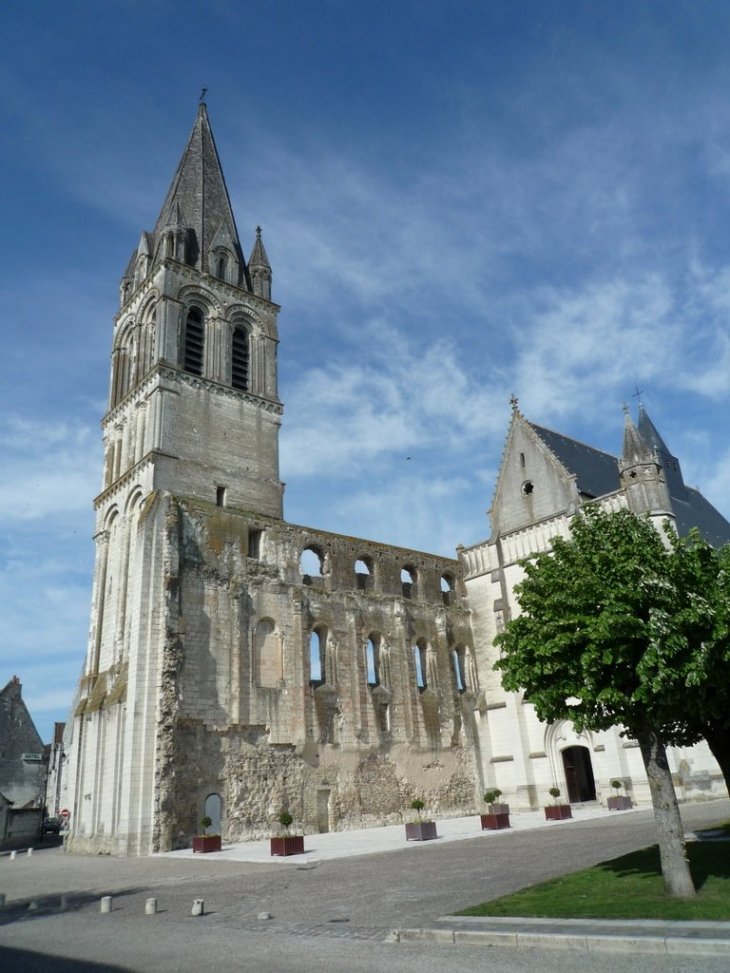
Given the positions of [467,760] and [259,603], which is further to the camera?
[467,760]

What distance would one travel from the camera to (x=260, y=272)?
112 ft

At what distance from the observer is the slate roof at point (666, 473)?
2970cm

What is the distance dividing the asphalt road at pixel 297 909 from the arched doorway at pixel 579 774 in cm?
1029

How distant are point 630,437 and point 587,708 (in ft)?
68.1

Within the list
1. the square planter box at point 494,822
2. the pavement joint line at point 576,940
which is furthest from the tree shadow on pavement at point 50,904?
the square planter box at point 494,822

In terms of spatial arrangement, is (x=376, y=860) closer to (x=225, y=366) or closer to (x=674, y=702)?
(x=674, y=702)

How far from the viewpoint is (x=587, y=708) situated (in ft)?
29.9

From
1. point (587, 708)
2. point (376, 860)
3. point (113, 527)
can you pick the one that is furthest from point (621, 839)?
point (113, 527)

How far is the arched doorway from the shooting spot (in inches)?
1085

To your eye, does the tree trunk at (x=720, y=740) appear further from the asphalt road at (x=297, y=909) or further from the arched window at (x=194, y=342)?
the arched window at (x=194, y=342)

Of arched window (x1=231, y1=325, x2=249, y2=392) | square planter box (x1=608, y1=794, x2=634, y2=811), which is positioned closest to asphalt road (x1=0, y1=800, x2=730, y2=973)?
square planter box (x1=608, y1=794, x2=634, y2=811)

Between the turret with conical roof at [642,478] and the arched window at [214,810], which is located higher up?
the turret with conical roof at [642,478]

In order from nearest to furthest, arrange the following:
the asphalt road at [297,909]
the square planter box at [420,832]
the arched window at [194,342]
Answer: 1. the asphalt road at [297,909]
2. the square planter box at [420,832]
3. the arched window at [194,342]

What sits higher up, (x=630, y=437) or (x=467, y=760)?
(x=630, y=437)
